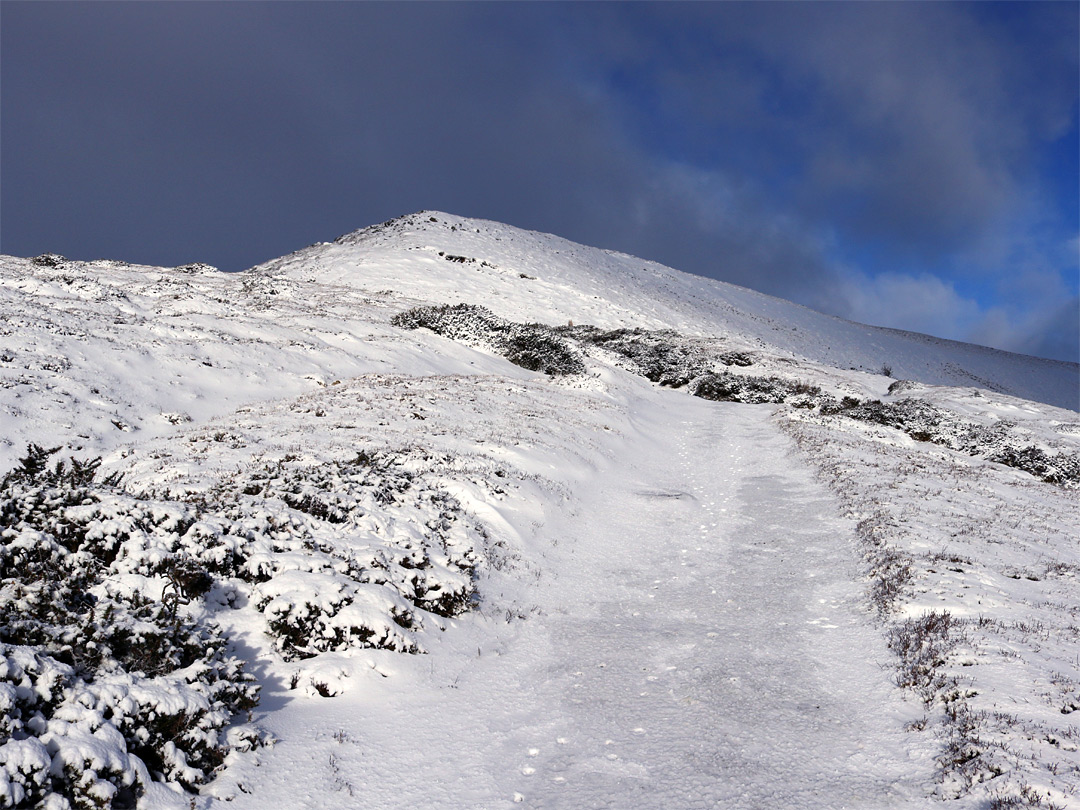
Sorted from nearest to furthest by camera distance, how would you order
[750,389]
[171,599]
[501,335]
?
[171,599], [750,389], [501,335]

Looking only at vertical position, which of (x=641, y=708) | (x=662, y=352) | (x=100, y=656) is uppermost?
(x=662, y=352)

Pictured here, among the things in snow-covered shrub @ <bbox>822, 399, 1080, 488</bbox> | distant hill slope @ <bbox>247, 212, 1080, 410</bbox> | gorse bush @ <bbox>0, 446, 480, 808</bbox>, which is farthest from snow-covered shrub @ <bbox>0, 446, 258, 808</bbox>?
distant hill slope @ <bbox>247, 212, 1080, 410</bbox>

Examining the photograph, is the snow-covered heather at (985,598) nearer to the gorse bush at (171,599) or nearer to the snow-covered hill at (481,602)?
the snow-covered hill at (481,602)

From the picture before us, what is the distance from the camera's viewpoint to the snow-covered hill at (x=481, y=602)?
621 cm

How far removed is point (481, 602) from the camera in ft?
35.6

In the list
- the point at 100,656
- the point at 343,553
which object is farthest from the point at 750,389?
the point at 100,656

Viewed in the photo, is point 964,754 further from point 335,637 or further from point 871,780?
point 335,637

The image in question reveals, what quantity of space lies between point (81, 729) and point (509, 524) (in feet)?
30.6

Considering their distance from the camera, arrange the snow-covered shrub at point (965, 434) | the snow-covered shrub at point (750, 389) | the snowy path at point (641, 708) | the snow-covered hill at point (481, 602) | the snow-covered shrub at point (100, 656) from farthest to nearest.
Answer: the snow-covered shrub at point (750, 389), the snow-covered shrub at point (965, 434), the snowy path at point (641, 708), the snow-covered hill at point (481, 602), the snow-covered shrub at point (100, 656)

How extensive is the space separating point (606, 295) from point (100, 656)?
70.4 m

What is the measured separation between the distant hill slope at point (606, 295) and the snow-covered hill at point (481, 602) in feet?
131

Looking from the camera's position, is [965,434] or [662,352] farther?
[662,352]

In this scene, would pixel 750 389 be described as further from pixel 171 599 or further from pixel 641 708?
pixel 171 599

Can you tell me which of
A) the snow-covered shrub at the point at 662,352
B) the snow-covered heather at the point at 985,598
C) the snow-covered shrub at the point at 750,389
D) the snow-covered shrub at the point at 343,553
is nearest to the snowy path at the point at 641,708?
the snow-covered heather at the point at 985,598
